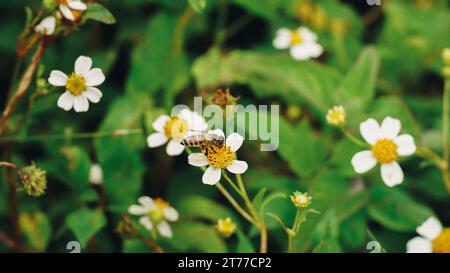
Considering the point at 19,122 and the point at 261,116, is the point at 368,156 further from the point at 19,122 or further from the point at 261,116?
the point at 19,122

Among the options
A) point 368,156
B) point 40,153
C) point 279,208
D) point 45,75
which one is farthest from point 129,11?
point 368,156

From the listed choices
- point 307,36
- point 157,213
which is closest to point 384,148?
point 157,213

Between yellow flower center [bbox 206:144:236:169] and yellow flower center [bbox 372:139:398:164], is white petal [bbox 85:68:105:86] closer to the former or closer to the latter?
yellow flower center [bbox 206:144:236:169]

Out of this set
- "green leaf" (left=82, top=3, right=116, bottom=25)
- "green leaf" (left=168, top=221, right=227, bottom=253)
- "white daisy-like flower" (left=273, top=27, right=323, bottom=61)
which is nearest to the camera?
"green leaf" (left=82, top=3, right=116, bottom=25)

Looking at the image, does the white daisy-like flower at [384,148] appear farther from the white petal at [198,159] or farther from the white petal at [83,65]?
the white petal at [83,65]

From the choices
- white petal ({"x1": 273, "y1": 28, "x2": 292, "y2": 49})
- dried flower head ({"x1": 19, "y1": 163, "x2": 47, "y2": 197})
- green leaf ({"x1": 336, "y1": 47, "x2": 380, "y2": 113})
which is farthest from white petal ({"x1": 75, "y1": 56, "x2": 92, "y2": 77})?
white petal ({"x1": 273, "y1": 28, "x2": 292, "y2": 49})
